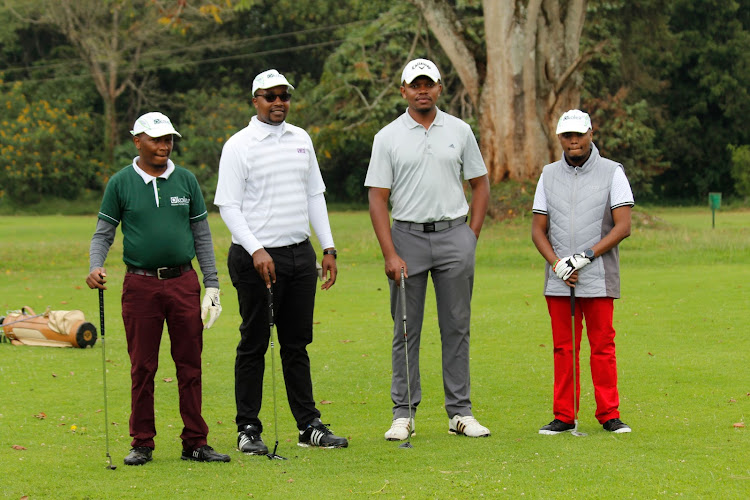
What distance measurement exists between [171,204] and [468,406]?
2.40m

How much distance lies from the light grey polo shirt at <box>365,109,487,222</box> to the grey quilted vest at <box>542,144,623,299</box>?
58 cm

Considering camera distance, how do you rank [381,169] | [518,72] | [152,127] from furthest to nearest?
[518,72], [381,169], [152,127]

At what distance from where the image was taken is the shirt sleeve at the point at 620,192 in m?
6.94

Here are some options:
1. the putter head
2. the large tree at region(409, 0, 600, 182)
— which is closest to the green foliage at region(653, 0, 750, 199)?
the large tree at region(409, 0, 600, 182)

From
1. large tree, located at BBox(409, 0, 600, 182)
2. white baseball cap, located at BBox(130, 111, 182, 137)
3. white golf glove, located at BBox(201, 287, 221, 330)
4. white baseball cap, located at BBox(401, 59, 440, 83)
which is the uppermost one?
large tree, located at BBox(409, 0, 600, 182)

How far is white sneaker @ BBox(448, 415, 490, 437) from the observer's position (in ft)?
22.6

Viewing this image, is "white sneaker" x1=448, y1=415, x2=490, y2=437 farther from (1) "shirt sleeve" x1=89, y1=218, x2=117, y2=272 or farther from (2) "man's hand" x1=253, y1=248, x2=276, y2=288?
(1) "shirt sleeve" x1=89, y1=218, x2=117, y2=272

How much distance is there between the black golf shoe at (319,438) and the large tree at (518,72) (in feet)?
66.6

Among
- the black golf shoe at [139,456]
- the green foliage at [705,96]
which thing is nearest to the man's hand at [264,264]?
the black golf shoe at [139,456]

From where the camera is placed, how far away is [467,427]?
22.7ft

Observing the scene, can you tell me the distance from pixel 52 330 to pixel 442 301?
253 inches

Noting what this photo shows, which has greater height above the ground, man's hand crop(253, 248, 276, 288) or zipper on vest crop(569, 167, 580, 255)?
zipper on vest crop(569, 167, 580, 255)

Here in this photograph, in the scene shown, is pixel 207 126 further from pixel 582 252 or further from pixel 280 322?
pixel 582 252

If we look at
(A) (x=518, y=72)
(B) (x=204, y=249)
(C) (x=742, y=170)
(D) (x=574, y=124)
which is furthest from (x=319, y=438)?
(C) (x=742, y=170)
